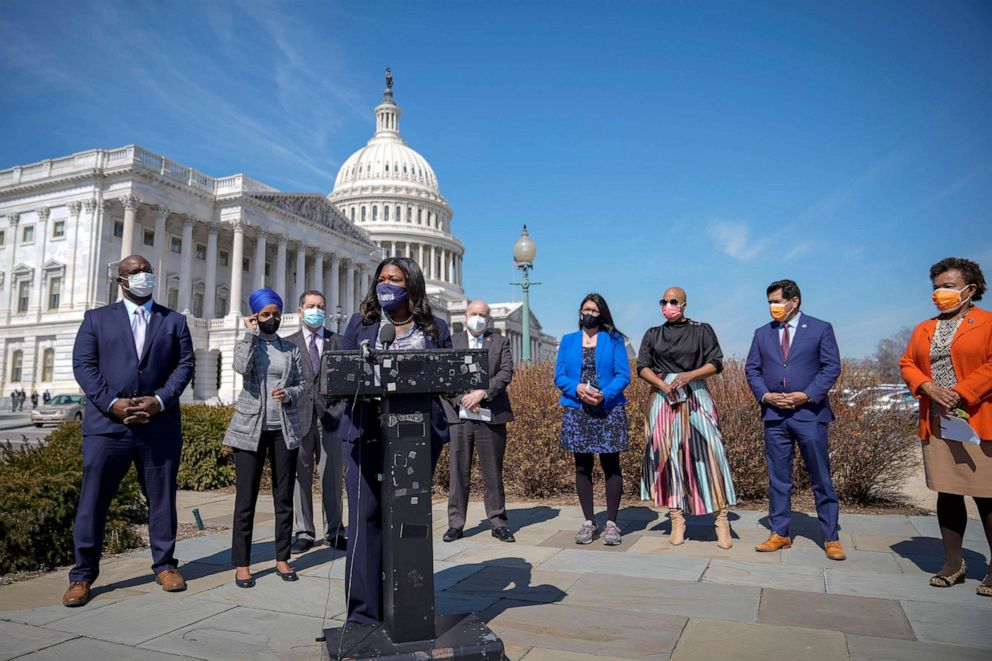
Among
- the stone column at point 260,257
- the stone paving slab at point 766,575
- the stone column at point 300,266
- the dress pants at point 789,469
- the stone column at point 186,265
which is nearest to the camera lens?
the stone paving slab at point 766,575

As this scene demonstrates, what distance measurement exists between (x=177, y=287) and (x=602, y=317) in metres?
57.9

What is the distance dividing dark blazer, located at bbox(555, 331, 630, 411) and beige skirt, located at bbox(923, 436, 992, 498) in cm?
261

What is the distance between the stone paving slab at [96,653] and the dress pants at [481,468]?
11.5 feet

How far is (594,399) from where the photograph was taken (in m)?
6.57

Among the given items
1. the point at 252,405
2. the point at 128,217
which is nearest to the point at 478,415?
the point at 252,405

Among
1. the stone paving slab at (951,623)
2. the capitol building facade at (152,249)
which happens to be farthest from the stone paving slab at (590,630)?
the capitol building facade at (152,249)

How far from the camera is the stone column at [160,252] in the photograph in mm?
53219

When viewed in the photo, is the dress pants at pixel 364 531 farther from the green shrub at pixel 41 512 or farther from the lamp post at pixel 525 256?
the lamp post at pixel 525 256

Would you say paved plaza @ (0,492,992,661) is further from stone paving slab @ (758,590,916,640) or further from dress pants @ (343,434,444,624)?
dress pants @ (343,434,444,624)

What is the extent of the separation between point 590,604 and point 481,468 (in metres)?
2.69

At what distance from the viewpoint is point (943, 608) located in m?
4.47

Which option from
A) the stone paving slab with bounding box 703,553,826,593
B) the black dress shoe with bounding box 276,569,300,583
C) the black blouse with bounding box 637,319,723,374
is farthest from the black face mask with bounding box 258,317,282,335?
the stone paving slab with bounding box 703,553,826,593

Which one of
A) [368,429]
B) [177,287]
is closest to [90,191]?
[177,287]

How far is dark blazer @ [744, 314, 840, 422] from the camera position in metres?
6.29
